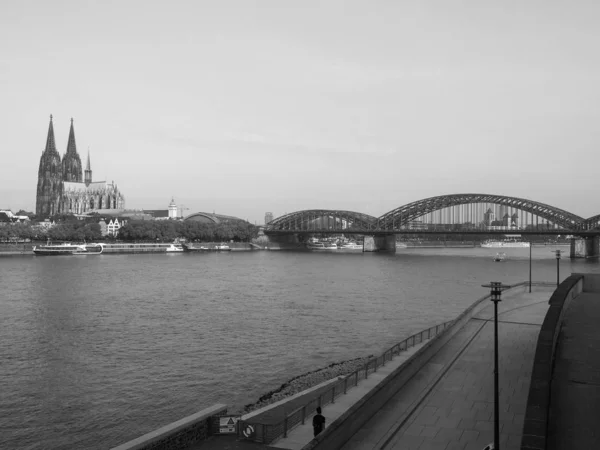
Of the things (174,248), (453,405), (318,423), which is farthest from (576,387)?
(174,248)

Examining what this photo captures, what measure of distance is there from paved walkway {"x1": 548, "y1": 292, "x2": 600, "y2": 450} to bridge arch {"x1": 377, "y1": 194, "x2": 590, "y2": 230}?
11503 centimetres

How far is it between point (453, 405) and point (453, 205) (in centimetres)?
13188

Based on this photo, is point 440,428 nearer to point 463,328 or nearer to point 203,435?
point 203,435

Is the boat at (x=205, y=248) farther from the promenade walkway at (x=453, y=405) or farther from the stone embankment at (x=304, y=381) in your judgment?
the promenade walkway at (x=453, y=405)

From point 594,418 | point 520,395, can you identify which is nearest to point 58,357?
point 520,395

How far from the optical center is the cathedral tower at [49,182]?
190750mm

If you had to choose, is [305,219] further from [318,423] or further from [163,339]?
[318,423]

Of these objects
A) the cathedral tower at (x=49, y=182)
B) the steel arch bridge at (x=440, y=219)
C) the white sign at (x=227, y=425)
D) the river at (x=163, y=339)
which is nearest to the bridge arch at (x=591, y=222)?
the steel arch bridge at (x=440, y=219)

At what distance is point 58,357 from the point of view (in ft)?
83.7

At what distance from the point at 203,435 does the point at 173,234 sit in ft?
422

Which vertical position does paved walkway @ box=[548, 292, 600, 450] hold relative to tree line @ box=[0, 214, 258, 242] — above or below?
below

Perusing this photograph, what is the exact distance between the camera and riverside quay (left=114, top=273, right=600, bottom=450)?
1176cm

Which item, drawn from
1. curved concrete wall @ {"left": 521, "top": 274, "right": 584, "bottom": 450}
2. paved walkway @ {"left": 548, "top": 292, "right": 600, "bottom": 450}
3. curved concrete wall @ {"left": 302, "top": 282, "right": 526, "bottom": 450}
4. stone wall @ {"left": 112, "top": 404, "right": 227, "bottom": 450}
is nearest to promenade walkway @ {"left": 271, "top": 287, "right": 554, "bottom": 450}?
curved concrete wall @ {"left": 302, "top": 282, "right": 526, "bottom": 450}

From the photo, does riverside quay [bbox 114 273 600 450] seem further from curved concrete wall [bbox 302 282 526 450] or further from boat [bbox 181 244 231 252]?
boat [bbox 181 244 231 252]
